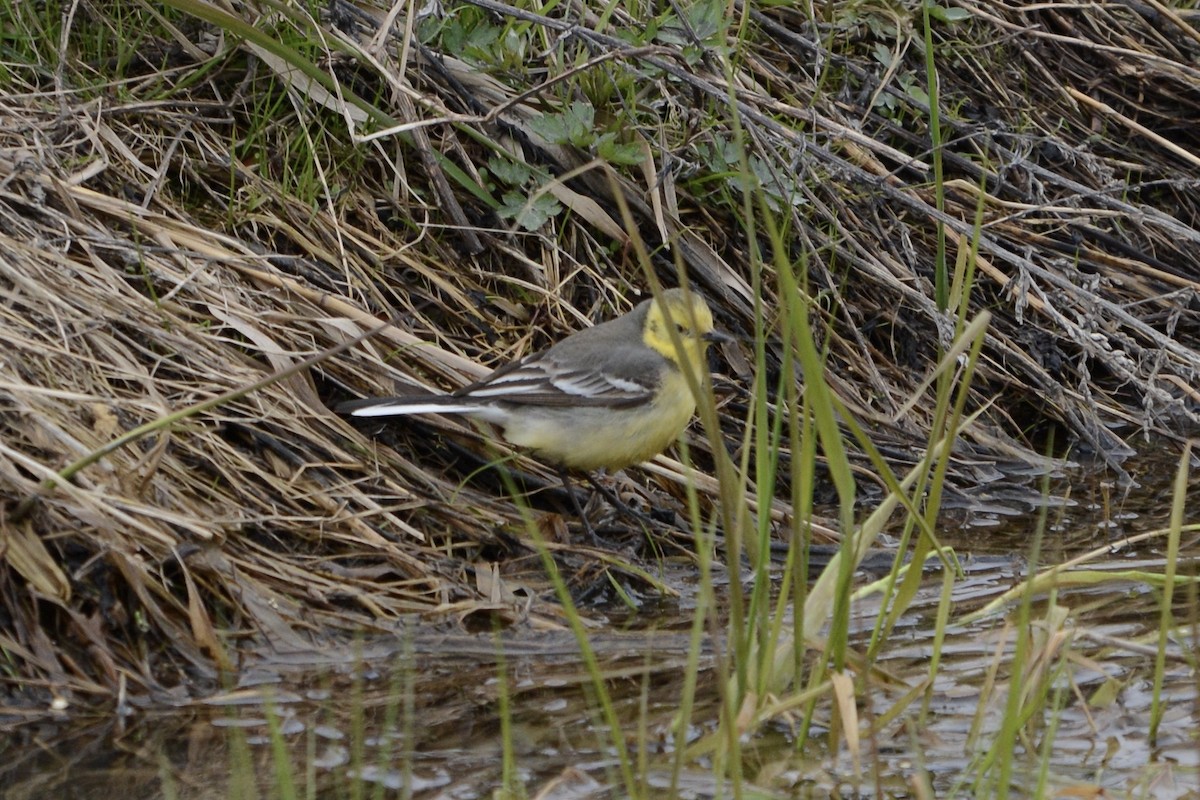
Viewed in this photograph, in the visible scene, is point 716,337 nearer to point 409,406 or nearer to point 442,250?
point 442,250

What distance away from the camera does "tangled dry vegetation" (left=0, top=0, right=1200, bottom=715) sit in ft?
15.1

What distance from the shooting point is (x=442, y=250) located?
21.1ft

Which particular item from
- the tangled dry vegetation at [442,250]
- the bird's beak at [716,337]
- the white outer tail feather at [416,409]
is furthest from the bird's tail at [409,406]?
the bird's beak at [716,337]

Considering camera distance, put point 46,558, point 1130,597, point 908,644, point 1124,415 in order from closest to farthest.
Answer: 1. point 46,558
2. point 908,644
3. point 1130,597
4. point 1124,415

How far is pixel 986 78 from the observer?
7.78 meters

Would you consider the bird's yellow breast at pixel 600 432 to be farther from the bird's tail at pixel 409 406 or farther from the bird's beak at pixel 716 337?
the bird's beak at pixel 716 337

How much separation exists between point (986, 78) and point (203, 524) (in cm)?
500

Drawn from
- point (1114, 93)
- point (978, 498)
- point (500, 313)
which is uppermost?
point (1114, 93)

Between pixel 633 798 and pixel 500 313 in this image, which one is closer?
pixel 633 798

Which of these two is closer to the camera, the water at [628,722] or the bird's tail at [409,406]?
the water at [628,722]

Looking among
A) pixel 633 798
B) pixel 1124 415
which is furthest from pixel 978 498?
pixel 633 798

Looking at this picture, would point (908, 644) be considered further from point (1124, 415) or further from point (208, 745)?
point (1124, 415)

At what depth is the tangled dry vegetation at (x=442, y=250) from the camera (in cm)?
462

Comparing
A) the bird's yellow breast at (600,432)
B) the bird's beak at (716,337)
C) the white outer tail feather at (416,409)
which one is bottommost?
the bird's yellow breast at (600,432)
